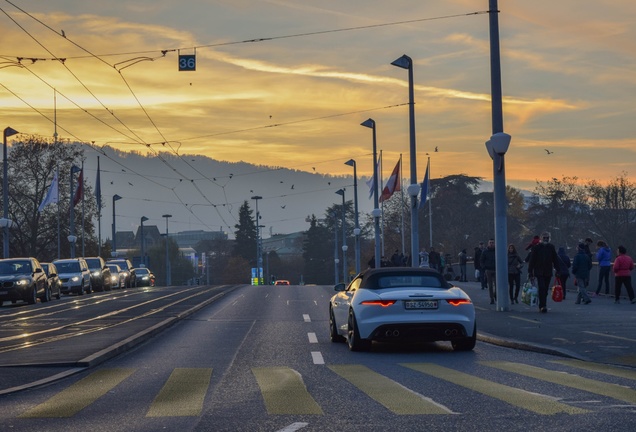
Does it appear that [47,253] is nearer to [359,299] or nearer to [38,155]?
[38,155]

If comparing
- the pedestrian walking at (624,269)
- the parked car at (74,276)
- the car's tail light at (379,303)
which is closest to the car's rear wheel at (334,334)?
the car's tail light at (379,303)

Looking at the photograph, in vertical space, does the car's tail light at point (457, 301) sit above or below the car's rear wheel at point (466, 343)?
above

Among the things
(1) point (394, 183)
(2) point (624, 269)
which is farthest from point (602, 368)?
(1) point (394, 183)

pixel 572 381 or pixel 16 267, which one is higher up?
pixel 16 267

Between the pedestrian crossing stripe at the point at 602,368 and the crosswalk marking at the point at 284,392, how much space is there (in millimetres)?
3785

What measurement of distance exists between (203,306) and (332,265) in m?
144

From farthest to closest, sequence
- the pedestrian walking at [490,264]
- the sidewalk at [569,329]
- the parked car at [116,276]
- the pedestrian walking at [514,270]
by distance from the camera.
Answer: the parked car at [116,276] < the pedestrian walking at [514,270] < the pedestrian walking at [490,264] < the sidewalk at [569,329]

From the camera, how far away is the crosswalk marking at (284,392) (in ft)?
32.1

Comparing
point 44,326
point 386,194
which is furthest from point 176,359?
point 386,194

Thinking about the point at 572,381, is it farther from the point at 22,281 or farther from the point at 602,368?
the point at 22,281

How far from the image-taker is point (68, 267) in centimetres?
5291

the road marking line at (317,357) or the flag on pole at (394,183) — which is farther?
the flag on pole at (394,183)

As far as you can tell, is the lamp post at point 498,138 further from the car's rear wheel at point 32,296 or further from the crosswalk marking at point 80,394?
the car's rear wheel at point 32,296

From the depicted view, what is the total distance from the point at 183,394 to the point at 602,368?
225 inches
